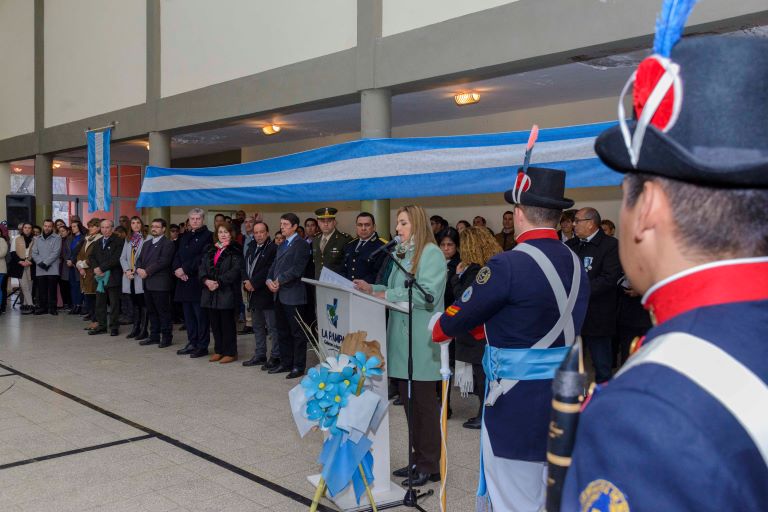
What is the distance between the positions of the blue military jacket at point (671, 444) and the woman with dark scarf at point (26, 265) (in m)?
12.9

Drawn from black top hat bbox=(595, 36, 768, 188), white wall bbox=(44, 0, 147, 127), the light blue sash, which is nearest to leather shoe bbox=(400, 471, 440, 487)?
the light blue sash

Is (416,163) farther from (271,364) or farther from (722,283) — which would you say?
(722,283)

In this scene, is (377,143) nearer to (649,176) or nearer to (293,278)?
(293,278)

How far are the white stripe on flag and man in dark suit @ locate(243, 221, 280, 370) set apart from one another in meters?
0.88

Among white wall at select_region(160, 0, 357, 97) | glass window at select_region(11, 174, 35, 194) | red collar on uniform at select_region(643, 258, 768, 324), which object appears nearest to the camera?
red collar on uniform at select_region(643, 258, 768, 324)

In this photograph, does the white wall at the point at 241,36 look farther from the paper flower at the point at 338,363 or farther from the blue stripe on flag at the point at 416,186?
the paper flower at the point at 338,363

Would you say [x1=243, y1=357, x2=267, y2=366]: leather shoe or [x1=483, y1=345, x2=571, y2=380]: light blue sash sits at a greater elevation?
[x1=483, y1=345, x2=571, y2=380]: light blue sash

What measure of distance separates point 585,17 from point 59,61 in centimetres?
1160

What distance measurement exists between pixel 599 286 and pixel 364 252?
235cm

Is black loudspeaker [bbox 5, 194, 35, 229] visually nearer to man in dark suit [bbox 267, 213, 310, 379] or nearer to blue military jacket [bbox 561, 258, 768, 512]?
man in dark suit [bbox 267, 213, 310, 379]

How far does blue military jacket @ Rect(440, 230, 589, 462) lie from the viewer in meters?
2.48

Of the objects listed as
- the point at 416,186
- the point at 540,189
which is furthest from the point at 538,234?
the point at 416,186

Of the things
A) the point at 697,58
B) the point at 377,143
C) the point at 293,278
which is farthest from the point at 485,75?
the point at 697,58

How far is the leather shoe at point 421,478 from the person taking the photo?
3.84 meters
